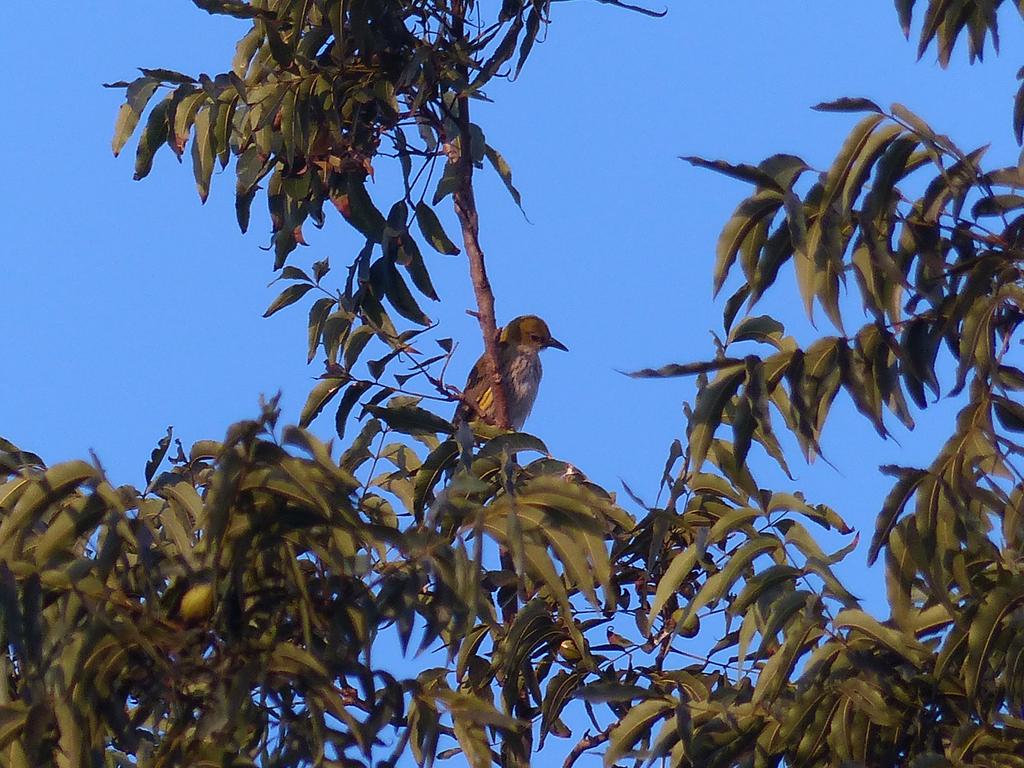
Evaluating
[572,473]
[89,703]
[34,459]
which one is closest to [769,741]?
[572,473]

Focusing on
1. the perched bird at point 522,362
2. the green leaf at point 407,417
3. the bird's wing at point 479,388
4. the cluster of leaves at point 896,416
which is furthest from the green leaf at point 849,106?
the perched bird at point 522,362

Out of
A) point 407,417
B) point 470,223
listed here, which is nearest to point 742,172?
point 407,417

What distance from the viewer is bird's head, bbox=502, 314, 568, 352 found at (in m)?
9.92

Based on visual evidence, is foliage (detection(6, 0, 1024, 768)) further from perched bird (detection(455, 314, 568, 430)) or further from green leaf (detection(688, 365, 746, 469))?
perched bird (detection(455, 314, 568, 430))

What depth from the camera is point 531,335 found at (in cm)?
993

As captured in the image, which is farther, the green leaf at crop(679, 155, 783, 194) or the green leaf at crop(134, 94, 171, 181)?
the green leaf at crop(134, 94, 171, 181)

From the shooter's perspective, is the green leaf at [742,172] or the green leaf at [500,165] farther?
the green leaf at [500,165]

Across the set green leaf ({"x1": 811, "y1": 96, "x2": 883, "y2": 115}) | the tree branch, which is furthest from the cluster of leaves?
the tree branch

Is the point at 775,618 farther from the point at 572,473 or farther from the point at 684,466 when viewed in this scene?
the point at 572,473

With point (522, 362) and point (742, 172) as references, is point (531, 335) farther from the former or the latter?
point (742, 172)

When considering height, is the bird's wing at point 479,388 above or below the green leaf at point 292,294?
above

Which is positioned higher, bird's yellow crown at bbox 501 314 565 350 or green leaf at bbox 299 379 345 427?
bird's yellow crown at bbox 501 314 565 350

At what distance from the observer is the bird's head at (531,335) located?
9922 mm

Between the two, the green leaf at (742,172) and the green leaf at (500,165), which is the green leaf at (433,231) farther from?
the green leaf at (742,172)
